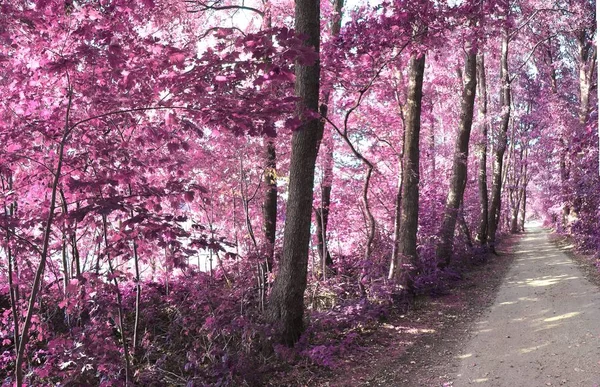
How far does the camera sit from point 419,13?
6.25m

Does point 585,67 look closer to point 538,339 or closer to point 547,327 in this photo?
point 547,327

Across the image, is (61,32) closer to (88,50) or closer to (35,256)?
(88,50)

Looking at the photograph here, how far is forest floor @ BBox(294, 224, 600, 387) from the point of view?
4.73m

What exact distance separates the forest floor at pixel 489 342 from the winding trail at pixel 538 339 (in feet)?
0.03

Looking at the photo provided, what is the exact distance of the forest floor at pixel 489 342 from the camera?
15.5 feet

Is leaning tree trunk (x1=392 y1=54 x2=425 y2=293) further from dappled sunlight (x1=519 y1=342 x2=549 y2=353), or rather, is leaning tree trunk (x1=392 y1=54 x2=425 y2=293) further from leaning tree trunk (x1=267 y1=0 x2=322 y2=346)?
leaning tree trunk (x1=267 y1=0 x2=322 y2=346)

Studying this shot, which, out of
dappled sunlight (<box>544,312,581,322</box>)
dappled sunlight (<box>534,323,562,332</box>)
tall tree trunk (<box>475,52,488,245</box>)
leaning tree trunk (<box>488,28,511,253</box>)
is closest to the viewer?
dappled sunlight (<box>534,323,562,332</box>)

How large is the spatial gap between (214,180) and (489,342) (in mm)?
5482

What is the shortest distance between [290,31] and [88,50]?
1.65 metres

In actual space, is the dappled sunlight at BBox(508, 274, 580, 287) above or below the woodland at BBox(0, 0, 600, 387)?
below

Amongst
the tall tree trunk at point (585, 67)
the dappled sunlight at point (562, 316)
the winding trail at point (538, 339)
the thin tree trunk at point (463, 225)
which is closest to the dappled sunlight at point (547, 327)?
the winding trail at point (538, 339)

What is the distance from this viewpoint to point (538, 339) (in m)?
5.73

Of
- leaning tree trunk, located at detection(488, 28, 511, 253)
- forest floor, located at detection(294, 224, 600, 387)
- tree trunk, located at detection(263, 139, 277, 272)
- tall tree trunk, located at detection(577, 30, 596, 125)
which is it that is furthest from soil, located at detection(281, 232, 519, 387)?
tall tree trunk, located at detection(577, 30, 596, 125)

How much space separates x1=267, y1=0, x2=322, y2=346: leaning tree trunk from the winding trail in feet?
6.72
